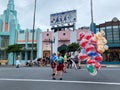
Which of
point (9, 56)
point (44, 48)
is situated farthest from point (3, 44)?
point (44, 48)

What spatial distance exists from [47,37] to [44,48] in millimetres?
2818

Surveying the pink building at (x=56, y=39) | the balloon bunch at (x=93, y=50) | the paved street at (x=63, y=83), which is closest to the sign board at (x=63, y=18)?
the pink building at (x=56, y=39)

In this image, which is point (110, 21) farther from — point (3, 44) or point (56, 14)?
point (3, 44)

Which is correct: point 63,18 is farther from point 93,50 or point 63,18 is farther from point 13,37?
point 93,50

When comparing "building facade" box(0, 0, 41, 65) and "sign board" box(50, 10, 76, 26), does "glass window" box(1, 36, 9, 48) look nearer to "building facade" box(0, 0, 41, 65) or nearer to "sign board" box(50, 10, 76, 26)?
"building facade" box(0, 0, 41, 65)

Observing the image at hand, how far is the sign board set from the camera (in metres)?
60.9

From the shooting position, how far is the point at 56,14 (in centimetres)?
6338

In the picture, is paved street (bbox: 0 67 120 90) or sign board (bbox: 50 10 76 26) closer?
paved street (bbox: 0 67 120 90)

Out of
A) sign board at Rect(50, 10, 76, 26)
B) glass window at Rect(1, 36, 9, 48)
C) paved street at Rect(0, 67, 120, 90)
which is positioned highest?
sign board at Rect(50, 10, 76, 26)

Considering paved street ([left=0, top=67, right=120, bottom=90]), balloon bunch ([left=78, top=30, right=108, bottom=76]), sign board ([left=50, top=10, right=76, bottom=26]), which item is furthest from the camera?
sign board ([left=50, top=10, right=76, bottom=26])

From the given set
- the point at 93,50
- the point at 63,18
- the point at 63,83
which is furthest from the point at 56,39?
the point at 63,83

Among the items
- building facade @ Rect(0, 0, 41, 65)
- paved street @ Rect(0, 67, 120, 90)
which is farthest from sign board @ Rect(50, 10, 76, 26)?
paved street @ Rect(0, 67, 120, 90)

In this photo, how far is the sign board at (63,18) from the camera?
60906mm

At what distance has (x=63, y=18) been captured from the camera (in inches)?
2458
